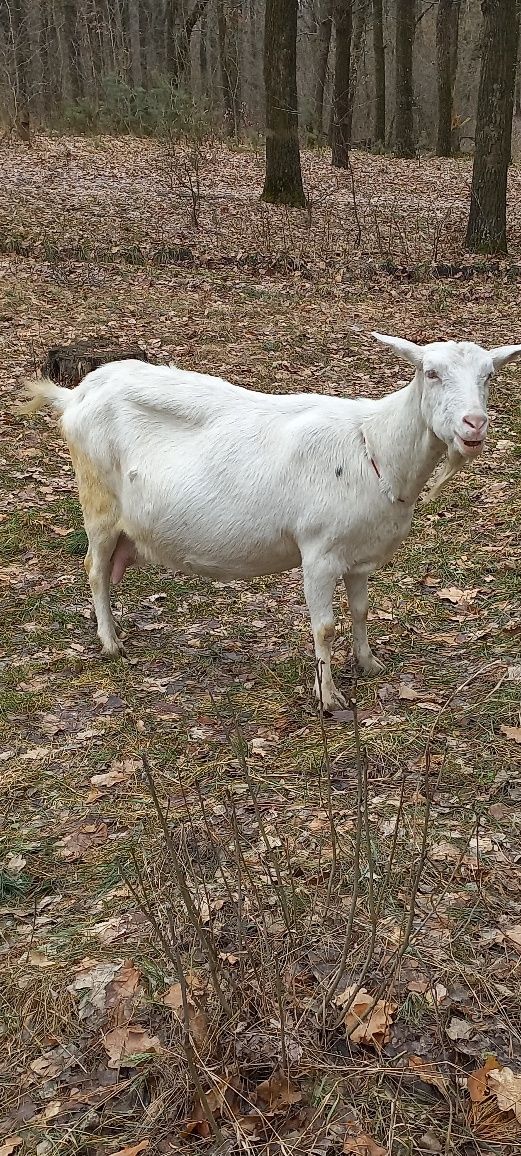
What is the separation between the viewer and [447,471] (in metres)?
3.91

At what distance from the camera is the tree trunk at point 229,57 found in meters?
24.2

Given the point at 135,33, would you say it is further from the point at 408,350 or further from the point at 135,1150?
the point at 135,1150

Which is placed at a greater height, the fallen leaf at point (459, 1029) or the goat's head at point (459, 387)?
the goat's head at point (459, 387)

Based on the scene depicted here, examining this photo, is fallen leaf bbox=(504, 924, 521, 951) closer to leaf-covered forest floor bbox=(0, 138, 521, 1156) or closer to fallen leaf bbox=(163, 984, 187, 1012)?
leaf-covered forest floor bbox=(0, 138, 521, 1156)

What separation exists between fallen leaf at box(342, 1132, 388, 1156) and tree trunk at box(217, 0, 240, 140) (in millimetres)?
25187

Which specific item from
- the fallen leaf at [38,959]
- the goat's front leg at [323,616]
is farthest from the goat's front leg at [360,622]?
the fallen leaf at [38,959]

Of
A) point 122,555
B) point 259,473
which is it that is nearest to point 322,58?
point 122,555

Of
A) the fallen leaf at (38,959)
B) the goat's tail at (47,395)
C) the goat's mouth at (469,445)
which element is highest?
the goat's mouth at (469,445)

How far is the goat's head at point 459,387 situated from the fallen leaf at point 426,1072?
2.22 meters

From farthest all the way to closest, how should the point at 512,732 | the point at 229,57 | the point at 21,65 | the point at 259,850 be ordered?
the point at 229,57 → the point at 21,65 → the point at 512,732 → the point at 259,850

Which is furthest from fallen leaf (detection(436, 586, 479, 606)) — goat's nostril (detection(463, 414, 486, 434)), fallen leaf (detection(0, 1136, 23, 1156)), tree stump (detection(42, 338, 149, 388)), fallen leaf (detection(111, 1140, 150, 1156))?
tree stump (detection(42, 338, 149, 388))

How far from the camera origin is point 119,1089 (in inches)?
97.8

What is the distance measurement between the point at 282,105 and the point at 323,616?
516 inches

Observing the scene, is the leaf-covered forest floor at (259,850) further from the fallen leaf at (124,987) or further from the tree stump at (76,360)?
the tree stump at (76,360)
